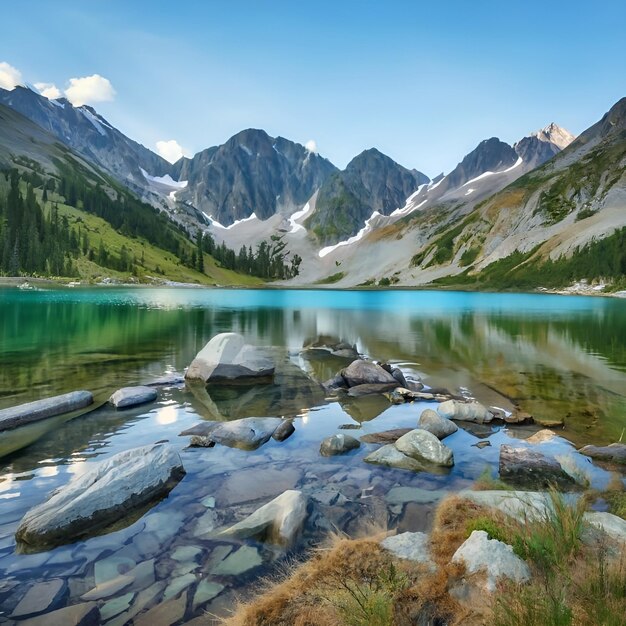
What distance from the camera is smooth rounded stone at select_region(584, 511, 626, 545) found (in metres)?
7.02

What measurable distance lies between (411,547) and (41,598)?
21.0 feet

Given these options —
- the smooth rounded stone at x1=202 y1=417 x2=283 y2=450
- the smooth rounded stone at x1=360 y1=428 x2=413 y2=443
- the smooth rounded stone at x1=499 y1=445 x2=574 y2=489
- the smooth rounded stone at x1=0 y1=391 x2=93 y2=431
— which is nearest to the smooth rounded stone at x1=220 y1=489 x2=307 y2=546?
the smooth rounded stone at x1=202 y1=417 x2=283 y2=450

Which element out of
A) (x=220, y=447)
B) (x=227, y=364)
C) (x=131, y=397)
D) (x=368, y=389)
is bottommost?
(x=220, y=447)

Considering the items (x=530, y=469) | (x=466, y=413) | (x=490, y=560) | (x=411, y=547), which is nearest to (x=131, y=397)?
(x=466, y=413)

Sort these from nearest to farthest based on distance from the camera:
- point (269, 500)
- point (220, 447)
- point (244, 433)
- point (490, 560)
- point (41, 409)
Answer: point (490, 560) < point (269, 500) < point (220, 447) < point (244, 433) < point (41, 409)

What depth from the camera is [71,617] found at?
638cm

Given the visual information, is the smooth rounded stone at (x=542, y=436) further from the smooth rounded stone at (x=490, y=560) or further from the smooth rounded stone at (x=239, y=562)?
the smooth rounded stone at (x=239, y=562)

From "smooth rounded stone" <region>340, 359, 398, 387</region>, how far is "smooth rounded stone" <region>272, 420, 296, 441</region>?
8.22 m

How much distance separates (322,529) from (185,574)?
2.97 m

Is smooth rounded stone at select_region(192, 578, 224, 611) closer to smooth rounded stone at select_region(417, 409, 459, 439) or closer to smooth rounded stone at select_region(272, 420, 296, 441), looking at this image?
smooth rounded stone at select_region(272, 420, 296, 441)

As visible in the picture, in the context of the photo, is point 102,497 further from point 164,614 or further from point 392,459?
point 392,459

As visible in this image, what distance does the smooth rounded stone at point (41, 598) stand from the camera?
21.3ft

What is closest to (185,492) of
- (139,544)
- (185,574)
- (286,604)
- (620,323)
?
(139,544)

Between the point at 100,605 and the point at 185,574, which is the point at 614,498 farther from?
the point at 100,605
